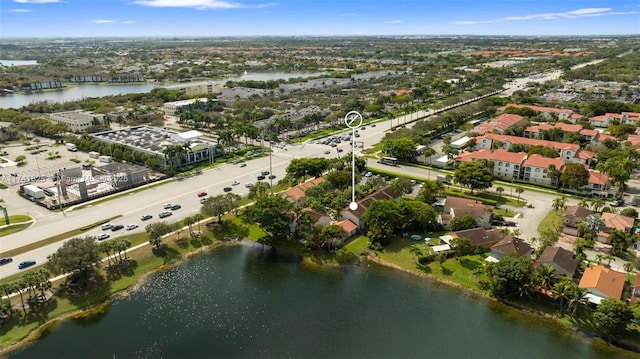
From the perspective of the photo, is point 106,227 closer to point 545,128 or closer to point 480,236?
point 480,236

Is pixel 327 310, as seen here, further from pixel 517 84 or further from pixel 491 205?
pixel 517 84

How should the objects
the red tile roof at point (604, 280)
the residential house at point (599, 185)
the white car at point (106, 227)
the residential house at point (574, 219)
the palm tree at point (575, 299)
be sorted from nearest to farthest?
the palm tree at point (575, 299), the red tile roof at point (604, 280), the residential house at point (574, 219), the white car at point (106, 227), the residential house at point (599, 185)

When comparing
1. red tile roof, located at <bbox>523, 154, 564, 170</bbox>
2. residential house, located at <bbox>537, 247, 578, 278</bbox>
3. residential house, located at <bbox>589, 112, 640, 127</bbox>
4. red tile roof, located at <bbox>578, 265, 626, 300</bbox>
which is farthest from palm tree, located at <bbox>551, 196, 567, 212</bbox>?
residential house, located at <bbox>589, 112, 640, 127</bbox>

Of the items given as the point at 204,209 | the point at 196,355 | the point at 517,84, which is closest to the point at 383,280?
the point at 196,355

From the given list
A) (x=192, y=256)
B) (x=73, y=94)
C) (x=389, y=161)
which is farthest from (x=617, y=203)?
(x=73, y=94)

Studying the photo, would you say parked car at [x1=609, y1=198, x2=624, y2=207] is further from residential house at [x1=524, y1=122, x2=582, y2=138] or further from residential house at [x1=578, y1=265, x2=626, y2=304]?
residential house at [x1=524, y1=122, x2=582, y2=138]

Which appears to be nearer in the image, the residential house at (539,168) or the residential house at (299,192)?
the residential house at (299,192)

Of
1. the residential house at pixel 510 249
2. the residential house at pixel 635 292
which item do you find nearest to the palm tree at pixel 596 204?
the residential house at pixel 510 249

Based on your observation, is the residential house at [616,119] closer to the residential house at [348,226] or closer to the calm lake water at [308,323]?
the residential house at [348,226]
